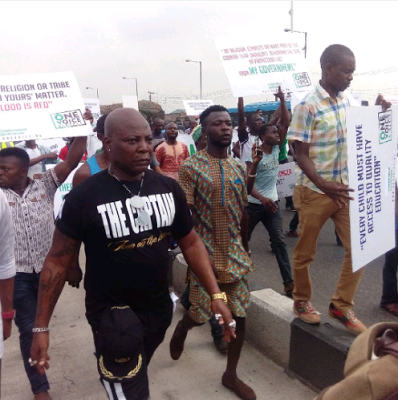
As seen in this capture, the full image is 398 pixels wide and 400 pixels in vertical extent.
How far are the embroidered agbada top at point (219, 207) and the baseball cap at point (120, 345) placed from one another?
0.98 m

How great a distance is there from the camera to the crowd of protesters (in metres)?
2.12

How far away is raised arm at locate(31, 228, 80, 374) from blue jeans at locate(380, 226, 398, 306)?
2913mm

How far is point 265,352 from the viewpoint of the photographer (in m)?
3.56

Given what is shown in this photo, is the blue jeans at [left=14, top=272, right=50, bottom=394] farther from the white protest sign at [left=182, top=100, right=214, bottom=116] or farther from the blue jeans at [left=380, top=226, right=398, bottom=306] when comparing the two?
the white protest sign at [left=182, top=100, right=214, bottom=116]

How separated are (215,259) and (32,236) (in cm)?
120

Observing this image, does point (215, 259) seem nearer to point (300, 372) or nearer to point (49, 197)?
Result: point (300, 372)

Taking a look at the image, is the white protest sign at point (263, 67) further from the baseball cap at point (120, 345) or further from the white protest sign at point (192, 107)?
the white protest sign at point (192, 107)

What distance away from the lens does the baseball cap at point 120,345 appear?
2051mm

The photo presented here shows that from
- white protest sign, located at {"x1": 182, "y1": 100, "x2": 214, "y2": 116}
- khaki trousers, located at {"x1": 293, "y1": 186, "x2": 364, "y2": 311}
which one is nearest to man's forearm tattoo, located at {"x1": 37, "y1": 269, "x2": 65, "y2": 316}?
khaki trousers, located at {"x1": 293, "y1": 186, "x2": 364, "y2": 311}

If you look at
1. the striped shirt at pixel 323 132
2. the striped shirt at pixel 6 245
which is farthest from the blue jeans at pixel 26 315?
the striped shirt at pixel 323 132

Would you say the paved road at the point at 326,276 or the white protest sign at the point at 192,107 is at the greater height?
the white protest sign at the point at 192,107

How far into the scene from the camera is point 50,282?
2.17 metres

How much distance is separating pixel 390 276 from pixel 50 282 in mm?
3044

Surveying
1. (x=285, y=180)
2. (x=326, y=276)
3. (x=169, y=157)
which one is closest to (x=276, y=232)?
(x=326, y=276)
